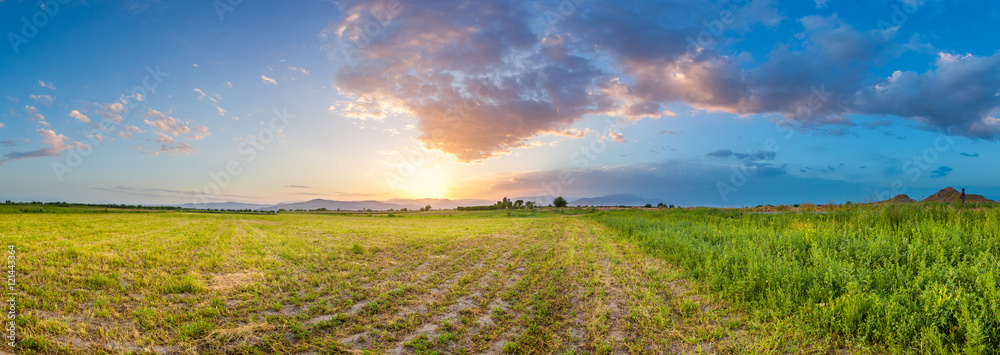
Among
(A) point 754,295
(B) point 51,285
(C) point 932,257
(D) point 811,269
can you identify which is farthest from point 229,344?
(C) point 932,257

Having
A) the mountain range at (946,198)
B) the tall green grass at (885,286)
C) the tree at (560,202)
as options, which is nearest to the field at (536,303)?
the tall green grass at (885,286)

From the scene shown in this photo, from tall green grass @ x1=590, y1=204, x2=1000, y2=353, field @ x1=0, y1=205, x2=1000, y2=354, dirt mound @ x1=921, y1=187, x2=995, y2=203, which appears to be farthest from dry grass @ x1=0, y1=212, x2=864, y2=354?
dirt mound @ x1=921, y1=187, x2=995, y2=203

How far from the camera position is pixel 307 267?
34.8 ft

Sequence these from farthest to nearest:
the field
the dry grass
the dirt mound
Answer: the dirt mound → the dry grass → the field

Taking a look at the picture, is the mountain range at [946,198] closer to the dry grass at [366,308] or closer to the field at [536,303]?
the field at [536,303]

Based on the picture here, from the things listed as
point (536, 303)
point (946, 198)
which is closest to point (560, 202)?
point (946, 198)

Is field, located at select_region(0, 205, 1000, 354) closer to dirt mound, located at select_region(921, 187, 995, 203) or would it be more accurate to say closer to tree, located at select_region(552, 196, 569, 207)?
dirt mound, located at select_region(921, 187, 995, 203)

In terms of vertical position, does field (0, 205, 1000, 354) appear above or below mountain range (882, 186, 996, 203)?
below

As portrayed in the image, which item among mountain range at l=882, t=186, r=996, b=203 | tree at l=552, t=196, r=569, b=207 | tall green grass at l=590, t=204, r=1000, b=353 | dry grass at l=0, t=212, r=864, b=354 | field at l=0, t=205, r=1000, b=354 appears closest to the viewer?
tall green grass at l=590, t=204, r=1000, b=353

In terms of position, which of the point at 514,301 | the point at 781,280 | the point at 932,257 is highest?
the point at 932,257

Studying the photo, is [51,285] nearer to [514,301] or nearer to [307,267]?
[307,267]

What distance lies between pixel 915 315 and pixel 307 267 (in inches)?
518

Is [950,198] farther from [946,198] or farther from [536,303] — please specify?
[536,303]

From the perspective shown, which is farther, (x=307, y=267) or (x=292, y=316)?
(x=307, y=267)
